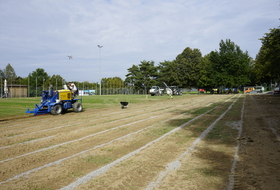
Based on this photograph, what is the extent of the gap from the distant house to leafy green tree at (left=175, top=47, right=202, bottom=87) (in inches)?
1736

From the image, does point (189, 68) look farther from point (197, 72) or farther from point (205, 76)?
point (205, 76)

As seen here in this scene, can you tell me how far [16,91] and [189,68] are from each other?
160ft

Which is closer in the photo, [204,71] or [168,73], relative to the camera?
[204,71]

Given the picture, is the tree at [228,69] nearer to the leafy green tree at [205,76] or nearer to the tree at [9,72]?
the leafy green tree at [205,76]

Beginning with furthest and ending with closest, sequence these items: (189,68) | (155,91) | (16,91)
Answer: (189,68)
(155,91)
(16,91)

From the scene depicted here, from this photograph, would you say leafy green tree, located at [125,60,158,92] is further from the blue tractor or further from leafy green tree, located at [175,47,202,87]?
the blue tractor

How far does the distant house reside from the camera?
4572 cm

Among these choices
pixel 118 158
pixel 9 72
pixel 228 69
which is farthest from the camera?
pixel 9 72

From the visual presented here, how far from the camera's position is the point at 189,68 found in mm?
69938

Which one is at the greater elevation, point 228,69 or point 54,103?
point 228,69

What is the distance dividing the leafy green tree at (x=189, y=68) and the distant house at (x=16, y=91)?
4409 cm

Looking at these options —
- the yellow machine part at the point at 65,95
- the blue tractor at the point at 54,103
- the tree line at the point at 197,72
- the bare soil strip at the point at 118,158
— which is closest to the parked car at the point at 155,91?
the tree line at the point at 197,72

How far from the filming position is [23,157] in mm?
5953

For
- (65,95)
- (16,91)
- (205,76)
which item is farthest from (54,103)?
(205,76)
